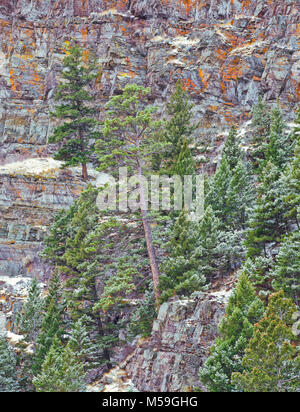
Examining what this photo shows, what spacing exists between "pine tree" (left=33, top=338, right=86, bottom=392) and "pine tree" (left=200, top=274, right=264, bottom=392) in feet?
21.4

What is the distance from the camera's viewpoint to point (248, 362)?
14914mm

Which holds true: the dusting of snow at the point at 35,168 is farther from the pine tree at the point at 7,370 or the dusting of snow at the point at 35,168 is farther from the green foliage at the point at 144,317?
the green foliage at the point at 144,317

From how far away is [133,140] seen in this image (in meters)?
25.8

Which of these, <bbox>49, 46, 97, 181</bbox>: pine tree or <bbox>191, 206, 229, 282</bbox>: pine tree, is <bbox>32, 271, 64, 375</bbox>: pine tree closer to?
<bbox>191, 206, 229, 282</bbox>: pine tree

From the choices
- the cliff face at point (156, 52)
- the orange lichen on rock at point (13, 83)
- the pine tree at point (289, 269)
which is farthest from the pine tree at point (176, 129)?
the orange lichen on rock at point (13, 83)

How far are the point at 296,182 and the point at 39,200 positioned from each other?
28.4 meters

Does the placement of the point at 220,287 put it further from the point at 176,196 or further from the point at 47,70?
the point at 47,70

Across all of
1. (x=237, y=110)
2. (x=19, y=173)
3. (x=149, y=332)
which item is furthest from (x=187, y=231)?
(x=237, y=110)

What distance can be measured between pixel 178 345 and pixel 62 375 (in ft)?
19.5

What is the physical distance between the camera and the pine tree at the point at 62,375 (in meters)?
19.3

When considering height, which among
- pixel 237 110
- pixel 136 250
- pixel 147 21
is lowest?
pixel 136 250

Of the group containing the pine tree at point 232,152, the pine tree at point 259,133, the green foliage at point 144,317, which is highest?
the pine tree at point 259,133

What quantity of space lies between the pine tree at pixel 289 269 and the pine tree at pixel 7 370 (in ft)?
53.4

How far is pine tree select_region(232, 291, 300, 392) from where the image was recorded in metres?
14.4
